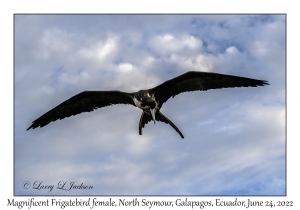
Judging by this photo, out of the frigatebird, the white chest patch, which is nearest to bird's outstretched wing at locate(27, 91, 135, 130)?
the frigatebird

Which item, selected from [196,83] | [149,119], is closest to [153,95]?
[149,119]

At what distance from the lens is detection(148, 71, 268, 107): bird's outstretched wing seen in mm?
13008

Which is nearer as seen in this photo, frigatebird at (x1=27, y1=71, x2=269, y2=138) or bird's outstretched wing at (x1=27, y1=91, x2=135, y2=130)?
frigatebird at (x1=27, y1=71, x2=269, y2=138)

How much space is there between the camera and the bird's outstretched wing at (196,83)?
42.7ft

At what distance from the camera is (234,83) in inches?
521

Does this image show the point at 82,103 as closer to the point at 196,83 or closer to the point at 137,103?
the point at 137,103

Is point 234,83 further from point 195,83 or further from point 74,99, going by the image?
point 74,99

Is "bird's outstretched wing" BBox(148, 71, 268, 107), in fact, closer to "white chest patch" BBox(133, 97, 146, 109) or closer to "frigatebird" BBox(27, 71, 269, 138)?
"frigatebird" BBox(27, 71, 269, 138)

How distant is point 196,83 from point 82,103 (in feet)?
12.5

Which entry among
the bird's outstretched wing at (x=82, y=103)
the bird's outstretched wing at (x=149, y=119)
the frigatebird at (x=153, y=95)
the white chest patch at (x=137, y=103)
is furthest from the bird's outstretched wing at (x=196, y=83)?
the bird's outstretched wing at (x=82, y=103)

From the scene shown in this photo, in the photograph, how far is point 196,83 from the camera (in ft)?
43.8

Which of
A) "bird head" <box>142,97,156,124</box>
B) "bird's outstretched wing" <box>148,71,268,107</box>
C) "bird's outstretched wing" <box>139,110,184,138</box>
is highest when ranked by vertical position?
"bird's outstretched wing" <box>148,71,268,107</box>
